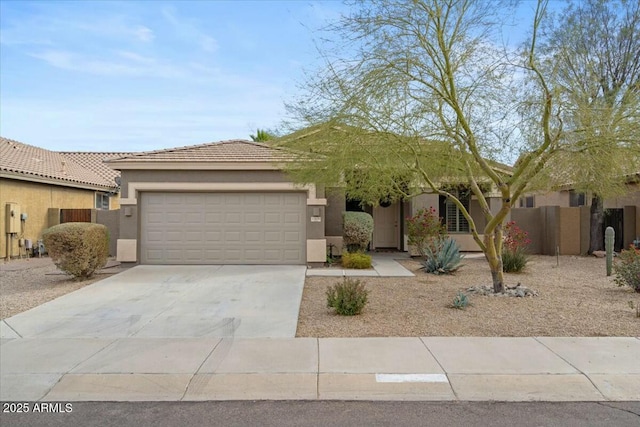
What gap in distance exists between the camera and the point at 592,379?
570 centimetres

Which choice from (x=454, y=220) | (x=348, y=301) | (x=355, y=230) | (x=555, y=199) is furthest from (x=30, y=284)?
(x=555, y=199)

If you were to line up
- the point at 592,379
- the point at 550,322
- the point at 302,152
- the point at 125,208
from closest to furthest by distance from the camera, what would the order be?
the point at 592,379 → the point at 550,322 → the point at 302,152 → the point at 125,208

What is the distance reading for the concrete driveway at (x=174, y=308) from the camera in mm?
7906

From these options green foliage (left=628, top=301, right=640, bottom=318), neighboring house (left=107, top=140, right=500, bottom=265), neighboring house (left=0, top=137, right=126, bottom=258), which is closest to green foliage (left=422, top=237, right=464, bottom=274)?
neighboring house (left=107, top=140, right=500, bottom=265)

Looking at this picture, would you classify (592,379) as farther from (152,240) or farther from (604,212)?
(604,212)

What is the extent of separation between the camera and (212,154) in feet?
50.4

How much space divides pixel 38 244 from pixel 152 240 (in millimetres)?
6790

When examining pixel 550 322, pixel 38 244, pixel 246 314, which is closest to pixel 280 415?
pixel 246 314

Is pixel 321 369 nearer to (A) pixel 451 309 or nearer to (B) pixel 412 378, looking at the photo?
(B) pixel 412 378

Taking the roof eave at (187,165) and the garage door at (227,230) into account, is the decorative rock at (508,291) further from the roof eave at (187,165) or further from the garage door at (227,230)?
the roof eave at (187,165)

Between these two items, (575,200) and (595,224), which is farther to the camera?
(575,200)

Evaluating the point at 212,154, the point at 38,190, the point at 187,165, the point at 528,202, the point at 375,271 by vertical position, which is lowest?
the point at 375,271

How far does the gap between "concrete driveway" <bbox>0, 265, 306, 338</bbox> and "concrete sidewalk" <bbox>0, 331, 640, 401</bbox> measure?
510mm

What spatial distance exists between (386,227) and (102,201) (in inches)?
561
